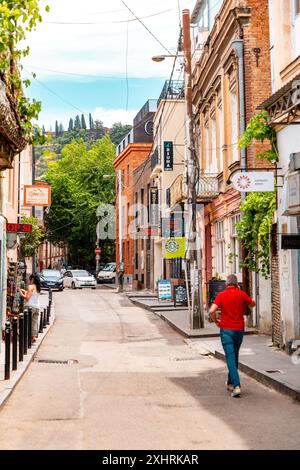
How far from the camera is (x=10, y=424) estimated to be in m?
7.13

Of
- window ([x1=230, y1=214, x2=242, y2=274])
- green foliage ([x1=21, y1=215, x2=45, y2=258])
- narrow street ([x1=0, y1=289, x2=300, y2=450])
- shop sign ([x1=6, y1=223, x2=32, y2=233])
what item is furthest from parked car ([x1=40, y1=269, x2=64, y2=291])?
narrow street ([x1=0, y1=289, x2=300, y2=450])

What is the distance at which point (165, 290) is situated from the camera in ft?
89.5

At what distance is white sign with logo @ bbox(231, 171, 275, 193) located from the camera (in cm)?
1282

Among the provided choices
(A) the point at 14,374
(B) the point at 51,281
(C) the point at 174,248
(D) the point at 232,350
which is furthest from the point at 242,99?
(B) the point at 51,281

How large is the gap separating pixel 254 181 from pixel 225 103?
7962 mm

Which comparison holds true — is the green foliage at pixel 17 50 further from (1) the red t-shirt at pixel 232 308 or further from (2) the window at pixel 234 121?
(2) the window at pixel 234 121

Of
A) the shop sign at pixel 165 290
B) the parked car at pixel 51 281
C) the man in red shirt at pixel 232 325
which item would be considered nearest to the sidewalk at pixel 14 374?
the man in red shirt at pixel 232 325

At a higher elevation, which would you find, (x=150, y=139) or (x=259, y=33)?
(x=150, y=139)

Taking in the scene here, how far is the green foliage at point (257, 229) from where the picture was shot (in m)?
14.0

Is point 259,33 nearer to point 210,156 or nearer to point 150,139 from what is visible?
point 210,156

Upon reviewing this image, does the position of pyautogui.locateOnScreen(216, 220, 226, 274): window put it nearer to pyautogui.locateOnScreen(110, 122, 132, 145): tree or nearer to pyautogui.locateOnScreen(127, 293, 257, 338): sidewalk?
pyautogui.locateOnScreen(127, 293, 257, 338): sidewalk

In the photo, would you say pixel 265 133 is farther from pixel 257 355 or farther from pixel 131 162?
pixel 131 162
